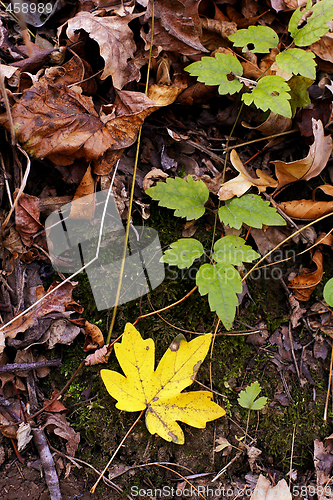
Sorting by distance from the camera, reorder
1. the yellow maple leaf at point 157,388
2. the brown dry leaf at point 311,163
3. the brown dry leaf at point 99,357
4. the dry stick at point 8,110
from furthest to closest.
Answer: the brown dry leaf at point 311,163 → the brown dry leaf at point 99,357 → the yellow maple leaf at point 157,388 → the dry stick at point 8,110

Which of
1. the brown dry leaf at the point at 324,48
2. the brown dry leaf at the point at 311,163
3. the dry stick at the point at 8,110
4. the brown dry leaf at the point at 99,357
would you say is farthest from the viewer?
the brown dry leaf at the point at 324,48

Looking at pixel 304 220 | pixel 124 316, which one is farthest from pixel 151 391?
pixel 304 220

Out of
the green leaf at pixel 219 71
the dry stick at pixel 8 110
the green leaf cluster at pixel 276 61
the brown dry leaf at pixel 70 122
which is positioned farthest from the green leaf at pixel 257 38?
the dry stick at pixel 8 110

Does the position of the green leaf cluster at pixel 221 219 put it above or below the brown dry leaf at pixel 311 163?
below

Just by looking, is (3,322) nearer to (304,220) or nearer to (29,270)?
(29,270)

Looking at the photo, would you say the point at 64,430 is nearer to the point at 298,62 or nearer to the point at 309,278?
the point at 309,278

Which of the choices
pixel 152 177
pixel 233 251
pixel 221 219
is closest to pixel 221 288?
pixel 233 251

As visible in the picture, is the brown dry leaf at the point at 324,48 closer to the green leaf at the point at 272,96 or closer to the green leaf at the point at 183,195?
the green leaf at the point at 272,96
